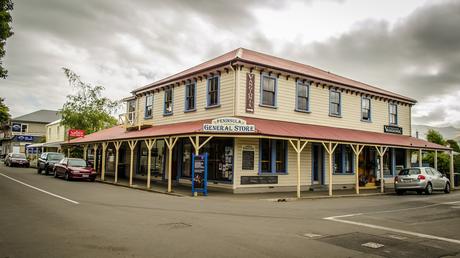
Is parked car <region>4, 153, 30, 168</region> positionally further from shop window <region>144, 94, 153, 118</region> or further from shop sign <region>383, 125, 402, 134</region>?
shop sign <region>383, 125, 402, 134</region>

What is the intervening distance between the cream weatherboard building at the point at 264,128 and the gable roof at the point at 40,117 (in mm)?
53121

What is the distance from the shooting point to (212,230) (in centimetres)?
816

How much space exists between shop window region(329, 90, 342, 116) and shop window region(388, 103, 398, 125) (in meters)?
5.66

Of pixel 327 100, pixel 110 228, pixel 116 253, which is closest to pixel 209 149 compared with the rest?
pixel 327 100

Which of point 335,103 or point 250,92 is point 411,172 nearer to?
point 335,103

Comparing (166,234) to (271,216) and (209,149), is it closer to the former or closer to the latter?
(271,216)

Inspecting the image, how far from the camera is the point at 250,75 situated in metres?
18.2

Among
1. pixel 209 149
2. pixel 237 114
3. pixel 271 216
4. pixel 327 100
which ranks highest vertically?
pixel 327 100

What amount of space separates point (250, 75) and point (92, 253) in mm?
13462

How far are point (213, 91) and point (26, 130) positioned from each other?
208ft

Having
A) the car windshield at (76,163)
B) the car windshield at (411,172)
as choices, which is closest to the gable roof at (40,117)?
the car windshield at (76,163)

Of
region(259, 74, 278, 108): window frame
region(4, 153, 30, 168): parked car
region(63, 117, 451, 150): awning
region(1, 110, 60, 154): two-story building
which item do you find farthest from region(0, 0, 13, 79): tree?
region(1, 110, 60, 154): two-story building

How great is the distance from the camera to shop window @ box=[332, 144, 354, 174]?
22.2 metres

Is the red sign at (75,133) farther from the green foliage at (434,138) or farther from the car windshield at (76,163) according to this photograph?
the green foliage at (434,138)
